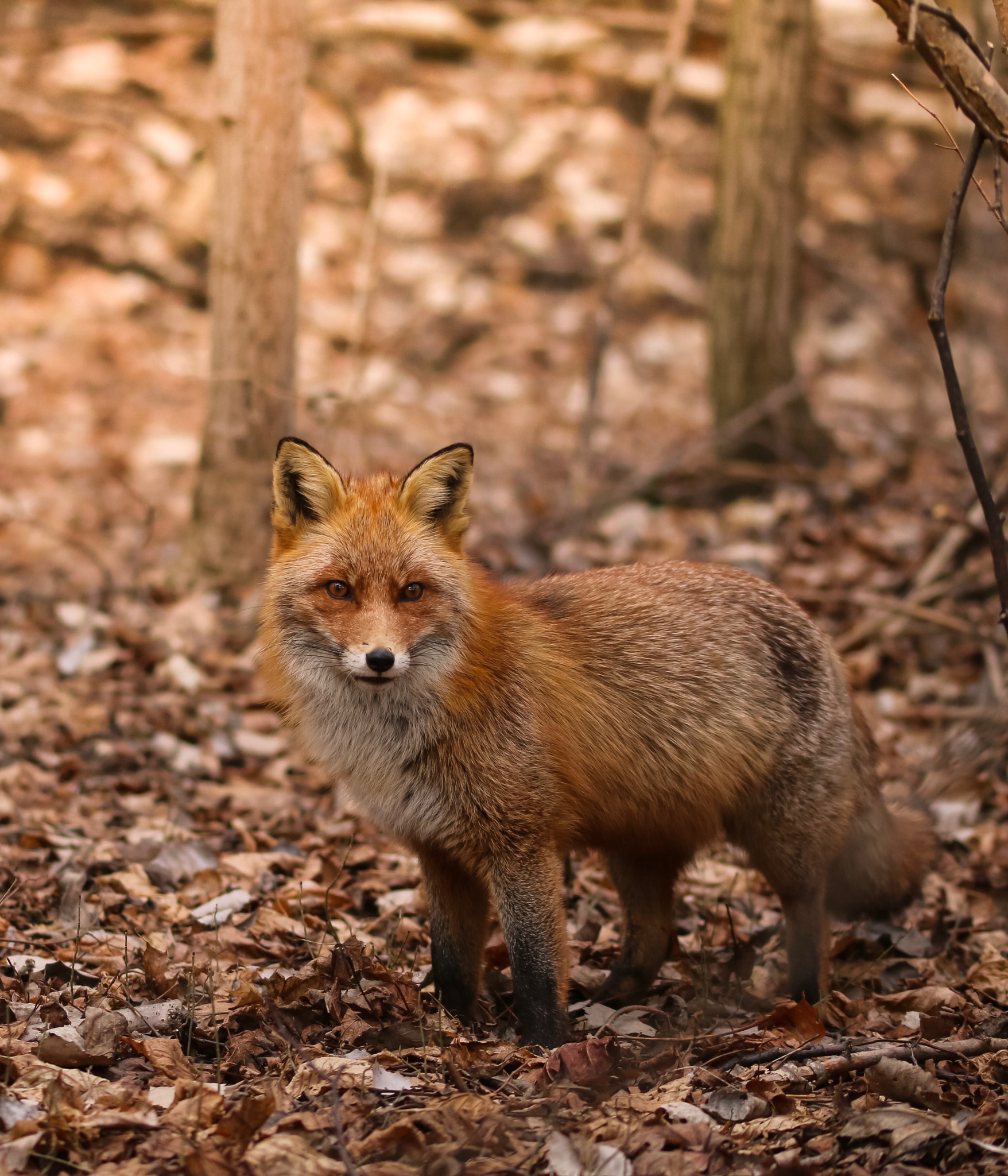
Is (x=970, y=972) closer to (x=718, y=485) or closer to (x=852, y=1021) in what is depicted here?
(x=852, y=1021)

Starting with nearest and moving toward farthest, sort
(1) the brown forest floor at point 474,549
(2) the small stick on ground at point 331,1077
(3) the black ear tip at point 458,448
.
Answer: (2) the small stick on ground at point 331,1077
(1) the brown forest floor at point 474,549
(3) the black ear tip at point 458,448

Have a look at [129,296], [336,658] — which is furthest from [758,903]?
[129,296]

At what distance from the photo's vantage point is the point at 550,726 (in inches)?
166

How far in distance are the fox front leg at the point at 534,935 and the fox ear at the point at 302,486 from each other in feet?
4.87

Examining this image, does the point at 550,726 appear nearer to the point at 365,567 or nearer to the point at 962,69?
the point at 365,567

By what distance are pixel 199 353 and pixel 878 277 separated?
27.7 feet

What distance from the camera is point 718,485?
31.0 ft

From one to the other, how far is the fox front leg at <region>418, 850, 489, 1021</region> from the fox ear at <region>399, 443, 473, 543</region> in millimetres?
1265

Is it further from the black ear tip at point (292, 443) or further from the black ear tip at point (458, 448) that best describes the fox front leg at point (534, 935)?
the black ear tip at point (292, 443)

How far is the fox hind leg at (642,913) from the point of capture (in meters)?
4.69

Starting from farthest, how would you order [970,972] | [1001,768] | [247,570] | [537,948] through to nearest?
[247,570]
[1001,768]
[970,972]
[537,948]

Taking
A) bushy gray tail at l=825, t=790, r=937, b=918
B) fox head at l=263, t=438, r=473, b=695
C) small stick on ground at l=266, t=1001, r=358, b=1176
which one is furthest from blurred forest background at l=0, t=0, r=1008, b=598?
small stick on ground at l=266, t=1001, r=358, b=1176

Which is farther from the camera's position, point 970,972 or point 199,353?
point 199,353

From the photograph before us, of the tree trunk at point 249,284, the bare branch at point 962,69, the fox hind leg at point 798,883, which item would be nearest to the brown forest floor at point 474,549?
the fox hind leg at point 798,883
